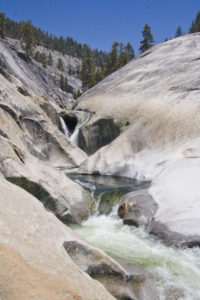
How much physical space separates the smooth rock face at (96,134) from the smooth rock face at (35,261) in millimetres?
18084

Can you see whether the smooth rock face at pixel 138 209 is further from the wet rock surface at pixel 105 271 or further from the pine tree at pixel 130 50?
the pine tree at pixel 130 50

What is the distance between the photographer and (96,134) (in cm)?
2334

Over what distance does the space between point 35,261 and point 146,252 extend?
14.1 ft

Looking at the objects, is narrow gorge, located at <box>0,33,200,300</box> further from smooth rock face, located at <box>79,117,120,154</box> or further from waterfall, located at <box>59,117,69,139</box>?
waterfall, located at <box>59,117,69,139</box>

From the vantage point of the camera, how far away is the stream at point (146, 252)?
16.7 ft

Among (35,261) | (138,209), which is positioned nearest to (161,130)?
(138,209)

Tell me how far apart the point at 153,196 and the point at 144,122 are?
35.0 feet

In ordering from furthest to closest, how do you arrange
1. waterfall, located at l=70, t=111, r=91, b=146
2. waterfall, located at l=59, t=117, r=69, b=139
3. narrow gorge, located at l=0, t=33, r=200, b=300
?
1. waterfall, located at l=70, t=111, r=91, b=146
2. waterfall, located at l=59, t=117, r=69, b=139
3. narrow gorge, located at l=0, t=33, r=200, b=300

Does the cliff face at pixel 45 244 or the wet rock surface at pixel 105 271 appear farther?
the wet rock surface at pixel 105 271

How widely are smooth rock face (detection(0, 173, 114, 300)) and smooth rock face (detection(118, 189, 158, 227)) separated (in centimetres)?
430

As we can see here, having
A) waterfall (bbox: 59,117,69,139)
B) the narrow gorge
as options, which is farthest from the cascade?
the narrow gorge

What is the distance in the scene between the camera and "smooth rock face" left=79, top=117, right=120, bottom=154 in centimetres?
2247

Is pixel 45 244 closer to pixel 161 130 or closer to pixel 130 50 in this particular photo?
pixel 161 130

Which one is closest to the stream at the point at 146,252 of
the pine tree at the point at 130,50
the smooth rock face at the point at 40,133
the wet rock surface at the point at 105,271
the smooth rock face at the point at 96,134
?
the wet rock surface at the point at 105,271
